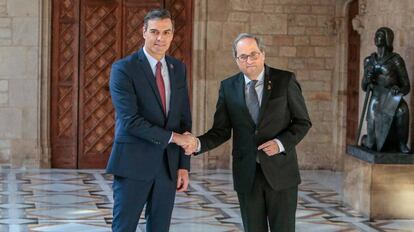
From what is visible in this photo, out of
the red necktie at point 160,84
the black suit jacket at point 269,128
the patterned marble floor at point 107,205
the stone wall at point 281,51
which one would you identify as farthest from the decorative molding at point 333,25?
the red necktie at point 160,84

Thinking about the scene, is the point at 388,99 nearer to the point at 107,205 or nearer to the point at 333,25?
the point at 107,205

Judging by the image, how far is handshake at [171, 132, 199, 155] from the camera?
11.7 feet

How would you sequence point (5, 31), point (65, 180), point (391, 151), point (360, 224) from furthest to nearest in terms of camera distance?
1. point (5, 31)
2. point (65, 180)
3. point (391, 151)
4. point (360, 224)

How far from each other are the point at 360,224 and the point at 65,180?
3820 mm

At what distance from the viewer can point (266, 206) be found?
364 centimetres

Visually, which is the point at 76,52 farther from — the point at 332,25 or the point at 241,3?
the point at 332,25

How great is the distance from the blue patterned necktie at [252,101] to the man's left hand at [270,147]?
0.48 feet

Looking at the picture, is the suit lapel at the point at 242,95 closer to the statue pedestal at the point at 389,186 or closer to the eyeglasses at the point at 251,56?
the eyeglasses at the point at 251,56

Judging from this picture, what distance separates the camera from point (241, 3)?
10383mm

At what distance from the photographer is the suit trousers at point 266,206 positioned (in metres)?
3.59

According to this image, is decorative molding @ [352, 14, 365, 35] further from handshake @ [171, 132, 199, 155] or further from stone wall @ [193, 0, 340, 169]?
handshake @ [171, 132, 199, 155]

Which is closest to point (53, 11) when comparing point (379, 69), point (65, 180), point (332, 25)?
point (65, 180)

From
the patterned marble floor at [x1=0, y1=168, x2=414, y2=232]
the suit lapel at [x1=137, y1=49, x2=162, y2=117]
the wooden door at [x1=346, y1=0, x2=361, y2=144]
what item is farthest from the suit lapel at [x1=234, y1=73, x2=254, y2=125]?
the wooden door at [x1=346, y1=0, x2=361, y2=144]

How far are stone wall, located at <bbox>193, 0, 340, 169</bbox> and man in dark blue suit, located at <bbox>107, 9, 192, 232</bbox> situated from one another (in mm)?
6594
